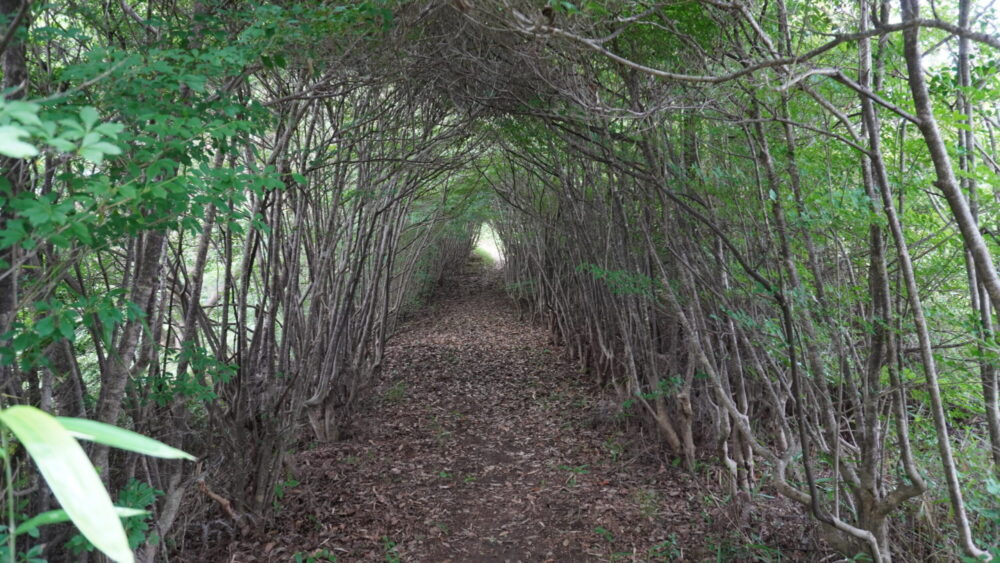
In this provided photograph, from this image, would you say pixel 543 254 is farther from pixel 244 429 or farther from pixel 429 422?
pixel 244 429

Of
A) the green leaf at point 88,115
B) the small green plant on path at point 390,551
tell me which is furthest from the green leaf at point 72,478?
the small green plant on path at point 390,551

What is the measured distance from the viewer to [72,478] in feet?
1.76

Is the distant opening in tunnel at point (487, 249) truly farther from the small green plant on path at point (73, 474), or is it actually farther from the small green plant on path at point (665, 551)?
the small green plant on path at point (73, 474)

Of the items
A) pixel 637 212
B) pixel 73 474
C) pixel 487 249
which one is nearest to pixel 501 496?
pixel 637 212

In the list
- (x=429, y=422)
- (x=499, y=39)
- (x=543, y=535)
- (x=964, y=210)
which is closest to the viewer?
(x=964, y=210)

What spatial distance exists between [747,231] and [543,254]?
8.06 meters

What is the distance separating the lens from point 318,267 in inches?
187

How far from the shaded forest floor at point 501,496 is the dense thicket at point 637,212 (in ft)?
1.22

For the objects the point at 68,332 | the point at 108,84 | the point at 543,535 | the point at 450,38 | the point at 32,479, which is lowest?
the point at 543,535

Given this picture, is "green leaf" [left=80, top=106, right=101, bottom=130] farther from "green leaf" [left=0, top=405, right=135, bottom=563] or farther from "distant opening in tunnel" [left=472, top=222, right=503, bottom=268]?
"distant opening in tunnel" [left=472, top=222, right=503, bottom=268]

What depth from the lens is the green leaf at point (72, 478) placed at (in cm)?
52

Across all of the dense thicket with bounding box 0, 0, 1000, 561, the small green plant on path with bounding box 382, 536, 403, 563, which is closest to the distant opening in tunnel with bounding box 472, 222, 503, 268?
the dense thicket with bounding box 0, 0, 1000, 561

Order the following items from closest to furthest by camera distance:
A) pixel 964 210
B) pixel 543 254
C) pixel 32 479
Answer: pixel 964 210 < pixel 32 479 < pixel 543 254

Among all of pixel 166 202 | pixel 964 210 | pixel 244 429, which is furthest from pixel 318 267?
pixel 964 210
